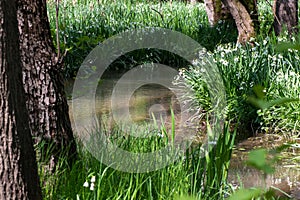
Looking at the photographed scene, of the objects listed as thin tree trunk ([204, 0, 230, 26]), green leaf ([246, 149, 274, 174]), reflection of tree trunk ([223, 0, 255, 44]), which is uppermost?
thin tree trunk ([204, 0, 230, 26])

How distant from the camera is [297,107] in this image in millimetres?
5355

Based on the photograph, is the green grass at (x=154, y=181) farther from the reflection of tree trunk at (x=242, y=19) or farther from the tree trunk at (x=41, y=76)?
the reflection of tree trunk at (x=242, y=19)

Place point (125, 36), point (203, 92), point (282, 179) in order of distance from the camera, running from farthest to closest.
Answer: point (125, 36) < point (203, 92) < point (282, 179)

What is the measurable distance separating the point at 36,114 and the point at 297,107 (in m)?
3.00

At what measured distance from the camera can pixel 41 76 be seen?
323cm

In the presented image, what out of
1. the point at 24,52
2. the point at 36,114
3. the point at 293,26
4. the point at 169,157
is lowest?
the point at 169,157

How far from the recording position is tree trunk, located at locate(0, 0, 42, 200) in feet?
6.79

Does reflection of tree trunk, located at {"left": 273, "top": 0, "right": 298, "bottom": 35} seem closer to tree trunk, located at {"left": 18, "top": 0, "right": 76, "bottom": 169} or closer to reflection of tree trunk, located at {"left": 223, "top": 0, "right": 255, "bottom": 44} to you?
reflection of tree trunk, located at {"left": 223, "top": 0, "right": 255, "bottom": 44}

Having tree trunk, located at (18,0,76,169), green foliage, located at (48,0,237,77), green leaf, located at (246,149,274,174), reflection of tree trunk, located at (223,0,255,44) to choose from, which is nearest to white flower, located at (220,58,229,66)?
reflection of tree trunk, located at (223,0,255,44)

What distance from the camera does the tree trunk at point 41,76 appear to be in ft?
10.4

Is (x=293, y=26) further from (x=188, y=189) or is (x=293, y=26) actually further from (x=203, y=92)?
(x=188, y=189)

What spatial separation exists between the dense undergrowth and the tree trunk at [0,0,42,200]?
1.16ft

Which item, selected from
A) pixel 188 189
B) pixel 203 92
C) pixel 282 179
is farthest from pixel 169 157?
pixel 203 92

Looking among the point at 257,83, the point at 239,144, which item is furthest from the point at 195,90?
the point at 239,144
